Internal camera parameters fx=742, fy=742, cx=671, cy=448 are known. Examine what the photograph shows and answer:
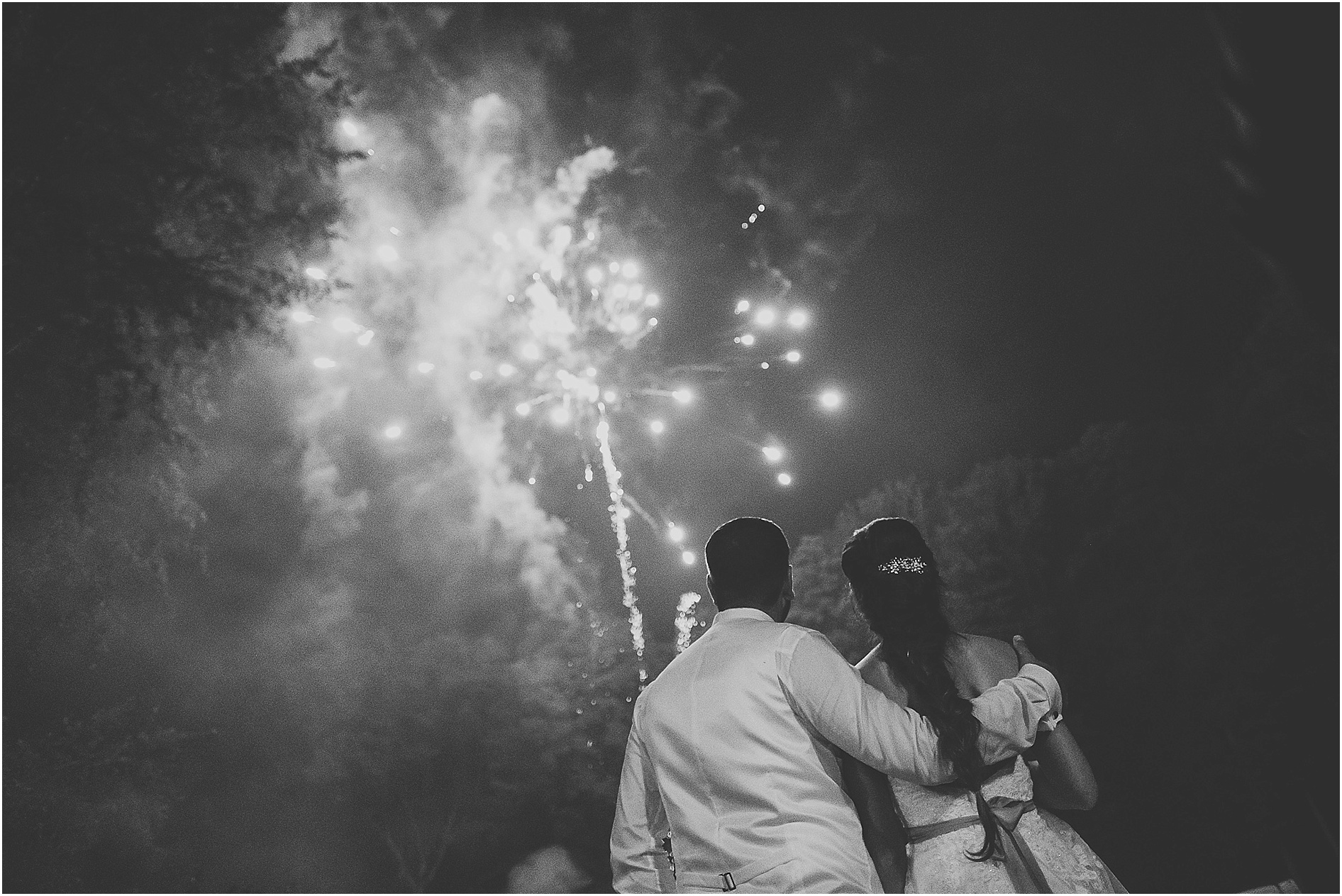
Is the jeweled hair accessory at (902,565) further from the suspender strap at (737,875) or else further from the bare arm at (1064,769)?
the suspender strap at (737,875)

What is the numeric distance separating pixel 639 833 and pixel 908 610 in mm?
1242

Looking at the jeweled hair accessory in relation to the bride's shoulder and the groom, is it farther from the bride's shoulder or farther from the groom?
the groom

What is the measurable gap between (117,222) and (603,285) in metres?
13.9

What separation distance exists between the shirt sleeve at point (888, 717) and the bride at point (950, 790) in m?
0.23

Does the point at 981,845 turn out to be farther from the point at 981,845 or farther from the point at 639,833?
the point at 639,833

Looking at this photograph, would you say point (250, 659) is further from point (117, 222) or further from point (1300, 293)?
point (1300, 293)

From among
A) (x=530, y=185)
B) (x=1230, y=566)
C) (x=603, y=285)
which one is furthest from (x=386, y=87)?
(x=1230, y=566)

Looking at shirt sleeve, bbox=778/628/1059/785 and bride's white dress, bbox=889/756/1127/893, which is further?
bride's white dress, bbox=889/756/1127/893

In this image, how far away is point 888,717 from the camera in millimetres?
2102

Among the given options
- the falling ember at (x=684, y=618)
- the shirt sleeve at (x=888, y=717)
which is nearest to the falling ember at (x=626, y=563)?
the falling ember at (x=684, y=618)

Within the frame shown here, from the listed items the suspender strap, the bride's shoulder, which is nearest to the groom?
the suspender strap

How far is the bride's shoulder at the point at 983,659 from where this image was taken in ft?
8.74

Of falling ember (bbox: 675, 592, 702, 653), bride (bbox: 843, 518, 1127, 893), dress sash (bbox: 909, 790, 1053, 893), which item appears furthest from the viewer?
falling ember (bbox: 675, 592, 702, 653)

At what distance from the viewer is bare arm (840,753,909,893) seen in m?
2.43
